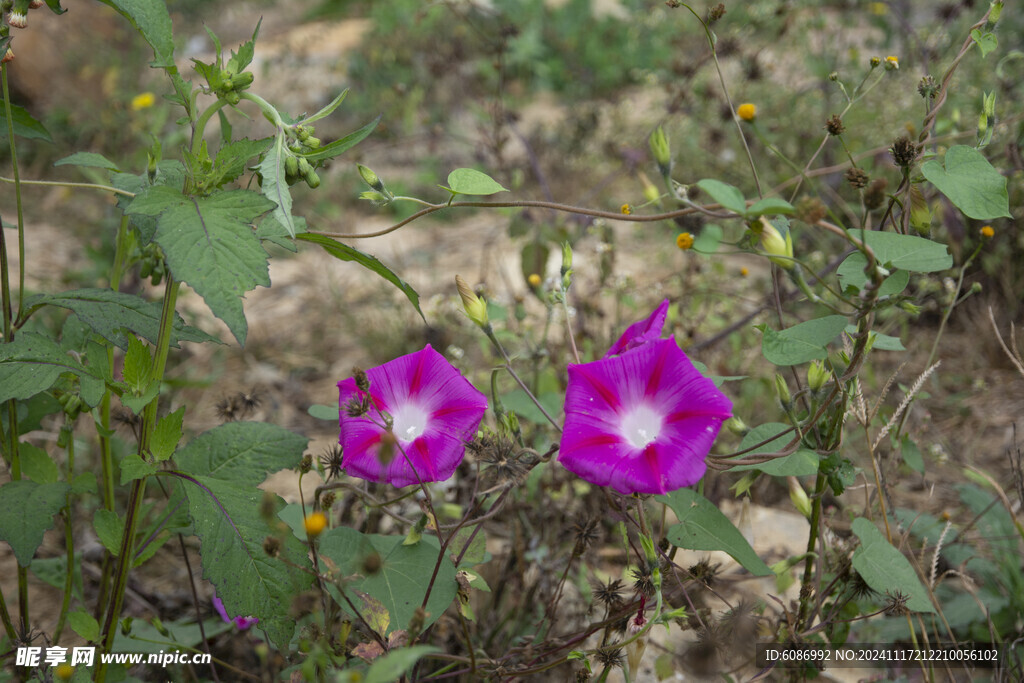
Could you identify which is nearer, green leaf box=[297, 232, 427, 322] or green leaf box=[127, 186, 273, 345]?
green leaf box=[127, 186, 273, 345]

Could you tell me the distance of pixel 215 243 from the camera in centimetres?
93

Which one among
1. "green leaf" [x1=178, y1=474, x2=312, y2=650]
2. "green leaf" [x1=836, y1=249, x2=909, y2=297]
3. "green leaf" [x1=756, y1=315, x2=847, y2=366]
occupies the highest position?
"green leaf" [x1=836, y1=249, x2=909, y2=297]

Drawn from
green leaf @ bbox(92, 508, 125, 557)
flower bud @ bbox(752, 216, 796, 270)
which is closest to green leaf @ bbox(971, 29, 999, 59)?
flower bud @ bbox(752, 216, 796, 270)

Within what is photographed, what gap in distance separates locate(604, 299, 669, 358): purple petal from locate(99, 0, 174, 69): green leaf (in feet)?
2.50

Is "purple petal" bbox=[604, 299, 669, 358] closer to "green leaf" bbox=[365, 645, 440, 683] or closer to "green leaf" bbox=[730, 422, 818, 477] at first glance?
"green leaf" bbox=[730, 422, 818, 477]

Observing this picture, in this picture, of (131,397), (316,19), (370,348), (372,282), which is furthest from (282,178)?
(316,19)

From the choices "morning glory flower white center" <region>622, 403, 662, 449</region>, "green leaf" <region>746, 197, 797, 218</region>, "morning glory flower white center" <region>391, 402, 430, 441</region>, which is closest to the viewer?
"green leaf" <region>746, 197, 797, 218</region>

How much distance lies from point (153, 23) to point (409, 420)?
0.69 metres

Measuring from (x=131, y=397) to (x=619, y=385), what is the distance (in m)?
0.70

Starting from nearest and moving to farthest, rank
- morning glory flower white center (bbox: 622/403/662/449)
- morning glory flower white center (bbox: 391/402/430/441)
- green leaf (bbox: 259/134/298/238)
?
green leaf (bbox: 259/134/298/238) < morning glory flower white center (bbox: 622/403/662/449) < morning glory flower white center (bbox: 391/402/430/441)

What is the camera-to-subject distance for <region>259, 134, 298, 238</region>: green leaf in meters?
0.94

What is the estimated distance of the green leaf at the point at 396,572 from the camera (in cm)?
106

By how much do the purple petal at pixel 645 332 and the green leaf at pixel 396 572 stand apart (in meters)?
0.43

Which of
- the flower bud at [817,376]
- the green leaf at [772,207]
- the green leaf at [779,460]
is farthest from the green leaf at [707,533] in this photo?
the green leaf at [772,207]
